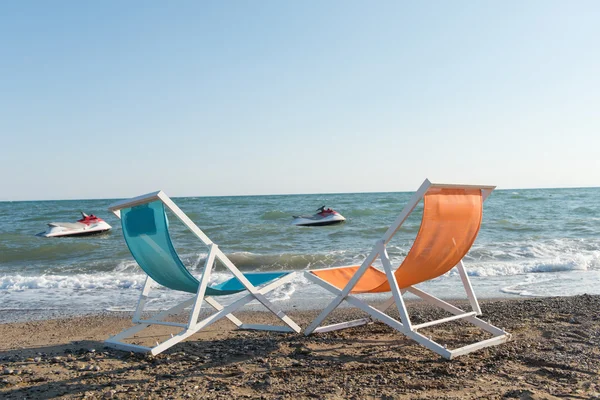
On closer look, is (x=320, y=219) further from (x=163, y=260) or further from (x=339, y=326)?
(x=163, y=260)

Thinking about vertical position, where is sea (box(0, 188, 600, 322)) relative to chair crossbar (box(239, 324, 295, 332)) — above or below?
below

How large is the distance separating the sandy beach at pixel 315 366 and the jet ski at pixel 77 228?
14.8m

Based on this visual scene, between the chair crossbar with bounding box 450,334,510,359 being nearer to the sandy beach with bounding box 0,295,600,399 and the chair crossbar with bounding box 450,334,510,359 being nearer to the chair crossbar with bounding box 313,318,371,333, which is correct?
the sandy beach with bounding box 0,295,600,399

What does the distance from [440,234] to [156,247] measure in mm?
2054

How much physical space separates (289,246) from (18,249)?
751 centimetres

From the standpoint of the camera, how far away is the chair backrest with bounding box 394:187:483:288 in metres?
3.65

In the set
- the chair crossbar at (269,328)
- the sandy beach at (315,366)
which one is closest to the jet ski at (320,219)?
the sandy beach at (315,366)

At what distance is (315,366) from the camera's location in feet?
11.8

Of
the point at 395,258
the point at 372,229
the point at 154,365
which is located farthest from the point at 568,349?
the point at 372,229

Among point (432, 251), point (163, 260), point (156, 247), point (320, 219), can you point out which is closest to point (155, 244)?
point (156, 247)

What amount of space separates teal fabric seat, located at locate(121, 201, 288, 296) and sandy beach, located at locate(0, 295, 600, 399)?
541mm

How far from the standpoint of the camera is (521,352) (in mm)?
3795

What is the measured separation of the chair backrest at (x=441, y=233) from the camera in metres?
3.65

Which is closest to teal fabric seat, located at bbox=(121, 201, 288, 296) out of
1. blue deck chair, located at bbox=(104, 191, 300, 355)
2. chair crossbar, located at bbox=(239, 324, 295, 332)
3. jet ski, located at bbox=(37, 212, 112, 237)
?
blue deck chair, located at bbox=(104, 191, 300, 355)
